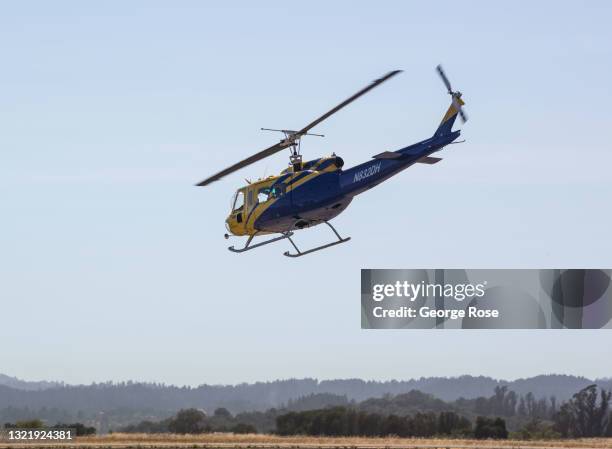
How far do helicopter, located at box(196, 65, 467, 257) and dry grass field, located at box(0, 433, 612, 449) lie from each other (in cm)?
1584

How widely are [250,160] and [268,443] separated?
86.6 ft

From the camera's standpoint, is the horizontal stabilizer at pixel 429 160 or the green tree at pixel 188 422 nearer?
the horizontal stabilizer at pixel 429 160

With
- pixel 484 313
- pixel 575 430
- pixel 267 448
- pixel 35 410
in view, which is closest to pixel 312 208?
pixel 267 448

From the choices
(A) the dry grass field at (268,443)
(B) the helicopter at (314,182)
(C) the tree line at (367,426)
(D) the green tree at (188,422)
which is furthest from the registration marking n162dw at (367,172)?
(D) the green tree at (188,422)

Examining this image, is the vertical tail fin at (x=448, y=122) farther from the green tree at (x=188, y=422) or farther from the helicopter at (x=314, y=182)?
the green tree at (x=188, y=422)

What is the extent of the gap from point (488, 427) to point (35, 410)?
373 ft

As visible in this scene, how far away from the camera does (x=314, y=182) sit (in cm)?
5684

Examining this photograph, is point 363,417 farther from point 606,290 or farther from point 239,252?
point 239,252

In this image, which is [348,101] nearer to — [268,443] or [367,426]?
[268,443]

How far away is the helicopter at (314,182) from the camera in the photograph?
5400 cm

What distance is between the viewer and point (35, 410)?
194875 mm

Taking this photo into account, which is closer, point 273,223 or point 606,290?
point 273,223

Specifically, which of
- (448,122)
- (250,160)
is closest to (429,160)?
(448,122)

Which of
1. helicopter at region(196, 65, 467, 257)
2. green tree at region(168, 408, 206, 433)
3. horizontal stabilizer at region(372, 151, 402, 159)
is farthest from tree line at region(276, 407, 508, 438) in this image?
horizontal stabilizer at region(372, 151, 402, 159)
